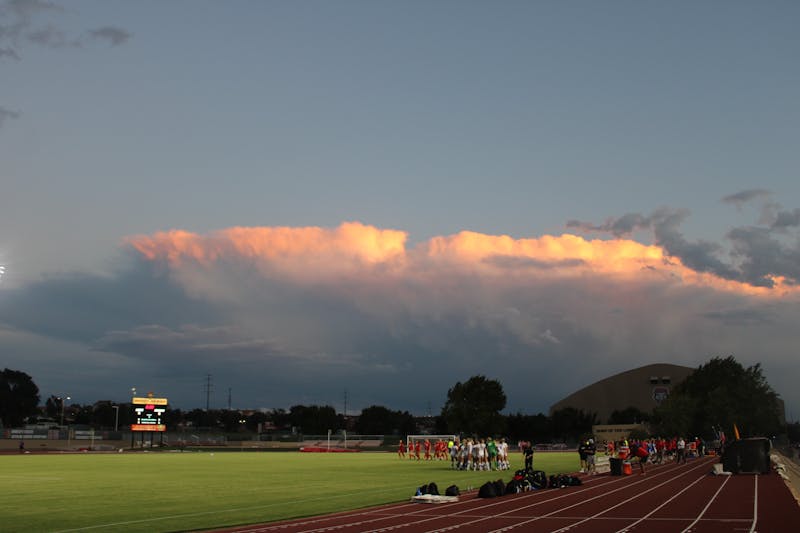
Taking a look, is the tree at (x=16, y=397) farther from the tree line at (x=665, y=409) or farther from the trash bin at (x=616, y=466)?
the trash bin at (x=616, y=466)

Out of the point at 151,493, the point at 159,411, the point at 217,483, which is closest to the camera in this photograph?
the point at 151,493

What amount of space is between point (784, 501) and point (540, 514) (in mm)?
9389

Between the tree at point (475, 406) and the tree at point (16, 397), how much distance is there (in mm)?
94638

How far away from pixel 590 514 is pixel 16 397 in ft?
600

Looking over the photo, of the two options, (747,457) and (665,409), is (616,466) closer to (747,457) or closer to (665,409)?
(747,457)

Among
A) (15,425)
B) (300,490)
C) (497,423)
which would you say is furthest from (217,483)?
(15,425)

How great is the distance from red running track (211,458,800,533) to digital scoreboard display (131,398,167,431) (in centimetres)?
9195

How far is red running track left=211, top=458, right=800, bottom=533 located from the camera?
19.4 metres

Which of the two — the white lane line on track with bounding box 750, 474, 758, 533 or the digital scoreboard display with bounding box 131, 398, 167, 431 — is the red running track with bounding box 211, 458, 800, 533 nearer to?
the white lane line on track with bounding box 750, 474, 758, 533

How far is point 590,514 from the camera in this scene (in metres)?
22.6

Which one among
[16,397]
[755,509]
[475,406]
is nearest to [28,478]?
[755,509]

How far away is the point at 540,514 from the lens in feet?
73.7

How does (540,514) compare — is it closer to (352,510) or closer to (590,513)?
(590,513)

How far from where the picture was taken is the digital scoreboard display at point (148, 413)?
112875 millimetres
